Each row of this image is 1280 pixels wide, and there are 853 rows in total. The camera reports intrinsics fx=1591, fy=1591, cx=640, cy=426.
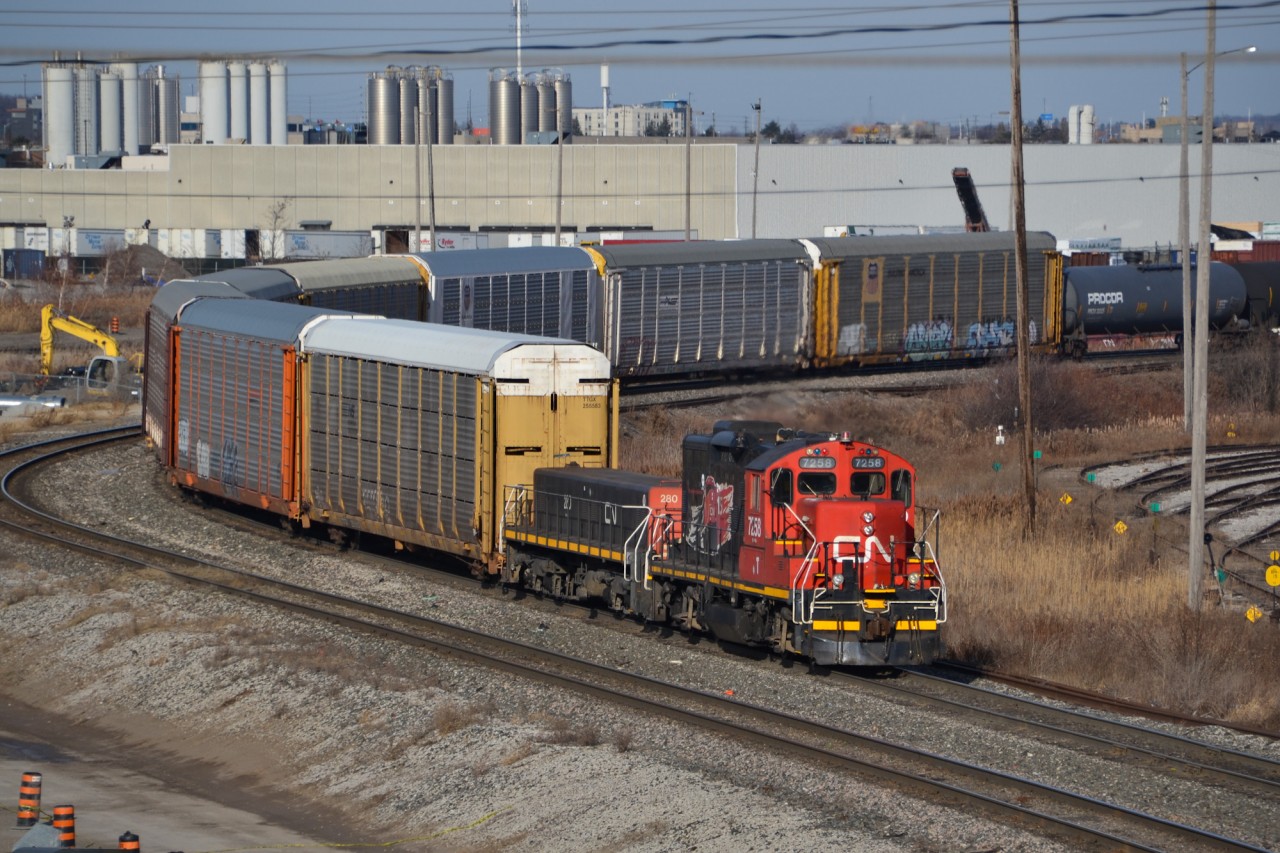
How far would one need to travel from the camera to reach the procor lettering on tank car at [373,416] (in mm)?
21047

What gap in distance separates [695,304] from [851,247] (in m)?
5.25

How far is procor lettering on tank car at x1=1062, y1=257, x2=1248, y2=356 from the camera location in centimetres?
4712

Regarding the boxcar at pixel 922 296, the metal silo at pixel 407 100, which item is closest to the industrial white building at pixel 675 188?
the metal silo at pixel 407 100

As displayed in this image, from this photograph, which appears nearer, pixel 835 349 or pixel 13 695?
pixel 13 695

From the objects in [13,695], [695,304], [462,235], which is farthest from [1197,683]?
[462,235]

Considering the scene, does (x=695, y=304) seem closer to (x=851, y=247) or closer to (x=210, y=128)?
(x=851, y=247)

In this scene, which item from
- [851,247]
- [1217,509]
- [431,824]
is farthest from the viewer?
[851,247]

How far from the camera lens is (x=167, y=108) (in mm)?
184125

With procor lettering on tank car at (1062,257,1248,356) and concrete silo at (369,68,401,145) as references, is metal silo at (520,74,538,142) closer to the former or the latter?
concrete silo at (369,68,401,145)

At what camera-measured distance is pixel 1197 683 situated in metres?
16.5

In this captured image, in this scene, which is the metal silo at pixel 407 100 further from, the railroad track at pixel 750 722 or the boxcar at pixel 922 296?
the railroad track at pixel 750 722

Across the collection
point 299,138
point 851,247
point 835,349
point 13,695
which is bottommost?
point 13,695

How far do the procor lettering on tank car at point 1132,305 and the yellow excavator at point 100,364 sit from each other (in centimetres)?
2789

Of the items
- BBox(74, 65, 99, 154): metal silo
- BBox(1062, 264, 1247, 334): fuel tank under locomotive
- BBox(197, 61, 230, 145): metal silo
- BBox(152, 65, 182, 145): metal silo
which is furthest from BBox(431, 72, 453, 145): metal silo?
BBox(1062, 264, 1247, 334): fuel tank under locomotive
